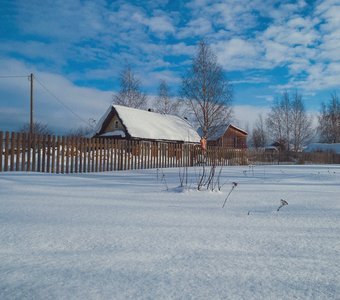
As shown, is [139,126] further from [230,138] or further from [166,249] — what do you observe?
[166,249]

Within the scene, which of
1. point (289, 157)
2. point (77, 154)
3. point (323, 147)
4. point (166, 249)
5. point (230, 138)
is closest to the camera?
point (166, 249)

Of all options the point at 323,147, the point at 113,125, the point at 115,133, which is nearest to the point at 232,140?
the point at 323,147

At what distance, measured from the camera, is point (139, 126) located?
78.3ft

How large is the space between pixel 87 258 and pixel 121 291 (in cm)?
51

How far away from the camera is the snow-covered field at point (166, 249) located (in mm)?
1506

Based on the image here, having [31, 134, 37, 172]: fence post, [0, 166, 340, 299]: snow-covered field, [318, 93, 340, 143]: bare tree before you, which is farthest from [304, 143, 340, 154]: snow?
[0, 166, 340, 299]: snow-covered field

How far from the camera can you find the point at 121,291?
1471 millimetres

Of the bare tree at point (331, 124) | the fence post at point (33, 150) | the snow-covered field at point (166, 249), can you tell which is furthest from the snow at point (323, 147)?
the snow-covered field at point (166, 249)

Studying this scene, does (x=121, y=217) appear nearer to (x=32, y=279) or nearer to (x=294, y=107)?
(x=32, y=279)

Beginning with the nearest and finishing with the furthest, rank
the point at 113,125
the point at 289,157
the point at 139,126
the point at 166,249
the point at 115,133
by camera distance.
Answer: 1. the point at 166,249
2. the point at 139,126
3. the point at 115,133
4. the point at 113,125
5. the point at 289,157

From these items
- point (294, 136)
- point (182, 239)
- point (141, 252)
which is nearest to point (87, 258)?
point (141, 252)

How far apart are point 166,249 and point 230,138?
1642 inches

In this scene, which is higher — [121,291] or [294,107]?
[294,107]

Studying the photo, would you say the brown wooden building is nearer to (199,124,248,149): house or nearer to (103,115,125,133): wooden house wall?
(199,124,248,149): house
